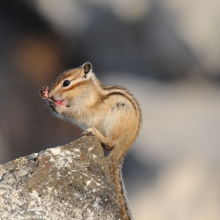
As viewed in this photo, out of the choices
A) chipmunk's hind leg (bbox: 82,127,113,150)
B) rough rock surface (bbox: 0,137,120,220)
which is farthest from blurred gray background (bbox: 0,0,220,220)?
rough rock surface (bbox: 0,137,120,220)

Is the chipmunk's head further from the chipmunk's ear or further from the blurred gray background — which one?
the blurred gray background

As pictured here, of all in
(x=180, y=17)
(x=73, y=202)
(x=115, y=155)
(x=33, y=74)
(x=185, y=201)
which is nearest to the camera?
(x=73, y=202)

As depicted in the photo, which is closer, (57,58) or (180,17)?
(180,17)

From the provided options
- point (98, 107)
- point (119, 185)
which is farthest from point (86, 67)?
point (119, 185)

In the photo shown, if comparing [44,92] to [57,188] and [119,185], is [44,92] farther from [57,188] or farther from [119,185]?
[57,188]

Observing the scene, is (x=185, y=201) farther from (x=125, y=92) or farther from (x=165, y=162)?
(x=125, y=92)

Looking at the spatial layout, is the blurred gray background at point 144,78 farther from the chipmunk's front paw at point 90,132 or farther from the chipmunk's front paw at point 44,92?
the chipmunk's front paw at point 90,132

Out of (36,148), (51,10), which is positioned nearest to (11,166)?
(36,148)
